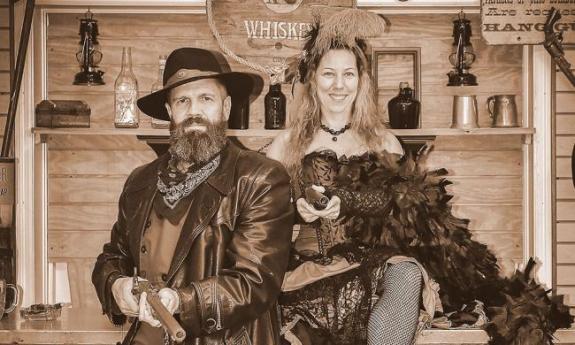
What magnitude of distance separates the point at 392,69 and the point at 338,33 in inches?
26.3

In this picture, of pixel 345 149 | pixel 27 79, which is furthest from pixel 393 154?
pixel 27 79

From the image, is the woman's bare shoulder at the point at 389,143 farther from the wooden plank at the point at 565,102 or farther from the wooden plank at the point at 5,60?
the wooden plank at the point at 5,60

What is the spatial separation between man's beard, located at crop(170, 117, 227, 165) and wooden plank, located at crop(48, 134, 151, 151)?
5.05 ft

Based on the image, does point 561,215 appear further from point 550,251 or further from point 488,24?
point 488,24

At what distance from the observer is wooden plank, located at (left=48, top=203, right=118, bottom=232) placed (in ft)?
15.3

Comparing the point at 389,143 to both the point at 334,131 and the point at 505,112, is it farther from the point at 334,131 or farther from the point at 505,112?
the point at 505,112

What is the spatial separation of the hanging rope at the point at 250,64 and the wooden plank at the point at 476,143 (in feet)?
3.04

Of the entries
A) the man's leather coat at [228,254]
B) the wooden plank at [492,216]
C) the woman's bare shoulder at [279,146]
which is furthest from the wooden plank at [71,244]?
the wooden plank at [492,216]

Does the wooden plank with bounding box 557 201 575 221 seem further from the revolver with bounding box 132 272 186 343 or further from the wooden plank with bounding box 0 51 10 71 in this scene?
the wooden plank with bounding box 0 51 10 71

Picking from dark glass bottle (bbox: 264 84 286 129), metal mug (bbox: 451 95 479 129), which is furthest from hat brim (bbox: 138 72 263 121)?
metal mug (bbox: 451 95 479 129)

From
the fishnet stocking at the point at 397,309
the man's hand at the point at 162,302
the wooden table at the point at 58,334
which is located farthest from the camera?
the wooden table at the point at 58,334

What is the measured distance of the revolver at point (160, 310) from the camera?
244cm

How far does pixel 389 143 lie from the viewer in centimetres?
409

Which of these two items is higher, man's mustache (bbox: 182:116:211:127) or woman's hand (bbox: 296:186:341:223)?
man's mustache (bbox: 182:116:211:127)
